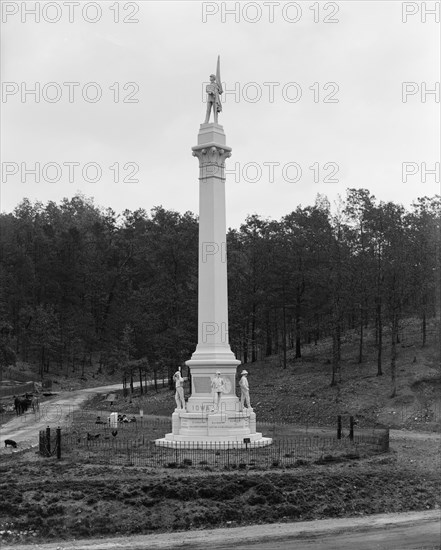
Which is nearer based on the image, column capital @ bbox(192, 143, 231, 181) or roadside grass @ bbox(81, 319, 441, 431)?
column capital @ bbox(192, 143, 231, 181)

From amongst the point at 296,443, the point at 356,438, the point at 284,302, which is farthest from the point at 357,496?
the point at 284,302

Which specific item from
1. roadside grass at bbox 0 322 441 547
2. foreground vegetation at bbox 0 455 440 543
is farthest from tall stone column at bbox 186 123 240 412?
foreground vegetation at bbox 0 455 440 543

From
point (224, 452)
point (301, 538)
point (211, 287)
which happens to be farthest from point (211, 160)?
point (301, 538)

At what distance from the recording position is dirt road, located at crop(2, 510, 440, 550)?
1600 centimetres

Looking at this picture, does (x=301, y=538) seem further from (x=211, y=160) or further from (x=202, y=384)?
(x=211, y=160)

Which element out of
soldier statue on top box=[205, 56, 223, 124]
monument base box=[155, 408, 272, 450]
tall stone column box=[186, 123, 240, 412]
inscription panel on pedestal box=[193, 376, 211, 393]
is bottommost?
monument base box=[155, 408, 272, 450]

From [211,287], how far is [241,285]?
2840 cm

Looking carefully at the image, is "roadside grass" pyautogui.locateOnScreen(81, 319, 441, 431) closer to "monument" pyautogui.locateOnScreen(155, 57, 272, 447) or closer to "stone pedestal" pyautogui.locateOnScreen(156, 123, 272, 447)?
"stone pedestal" pyautogui.locateOnScreen(156, 123, 272, 447)

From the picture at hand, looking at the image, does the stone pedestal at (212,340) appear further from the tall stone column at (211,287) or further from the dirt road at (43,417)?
the dirt road at (43,417)

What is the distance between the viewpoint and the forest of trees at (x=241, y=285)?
48375 millimetres

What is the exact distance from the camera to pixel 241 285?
58750mm

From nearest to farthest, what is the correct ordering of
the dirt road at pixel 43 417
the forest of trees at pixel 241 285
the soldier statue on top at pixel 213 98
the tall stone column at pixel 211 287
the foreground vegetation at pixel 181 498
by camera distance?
the foreground vegetation at pixel 181 498 < the tall stone column at pixel 211 287 < the soldier statue on top at pixel 213 98 < the dirt road at pixel 43 417 < the forest of trees at pixel 241 285

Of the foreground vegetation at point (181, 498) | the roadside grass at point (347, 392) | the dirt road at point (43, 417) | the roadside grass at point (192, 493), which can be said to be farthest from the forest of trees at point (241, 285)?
the foreground vegetation at point (181, 498)

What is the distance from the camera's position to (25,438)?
34.1 m
